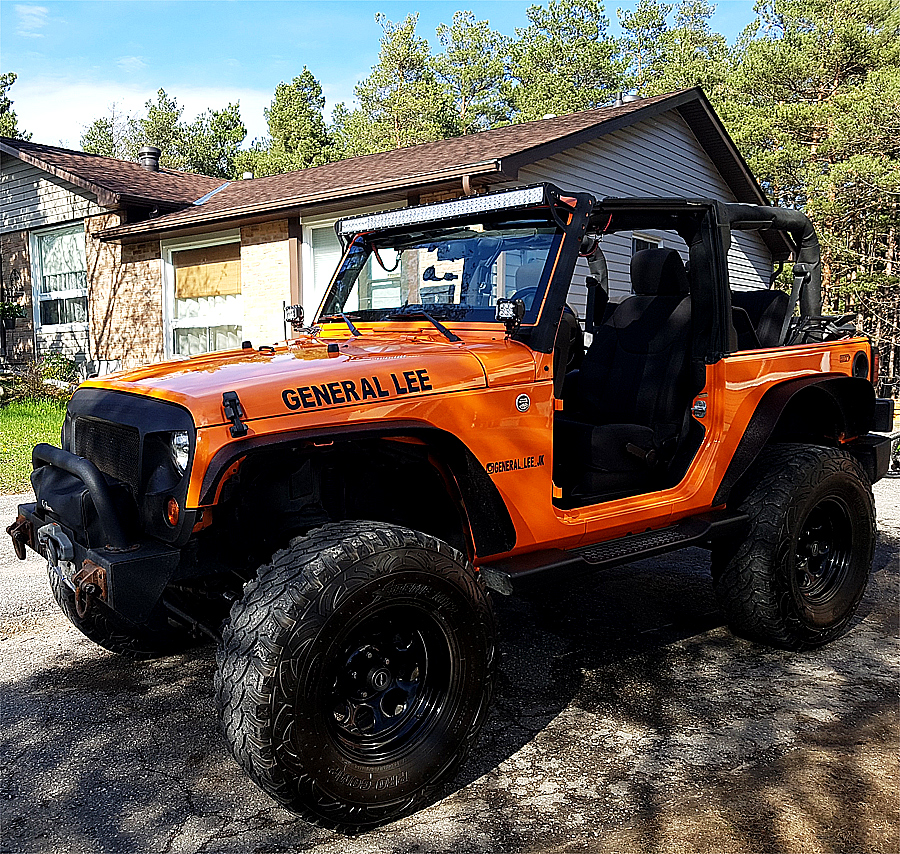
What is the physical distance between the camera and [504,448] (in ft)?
11.0

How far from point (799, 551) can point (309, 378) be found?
2888 mm

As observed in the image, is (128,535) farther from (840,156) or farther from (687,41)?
(687,41)

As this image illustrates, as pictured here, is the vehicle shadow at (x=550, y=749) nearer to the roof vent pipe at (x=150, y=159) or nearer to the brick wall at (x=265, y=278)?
the brick wall at (x=265, y=278)

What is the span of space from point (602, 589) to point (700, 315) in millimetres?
1915

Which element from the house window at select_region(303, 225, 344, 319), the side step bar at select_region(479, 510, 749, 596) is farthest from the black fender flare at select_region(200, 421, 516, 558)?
the house window at select_region(303, 225, 344, 319)

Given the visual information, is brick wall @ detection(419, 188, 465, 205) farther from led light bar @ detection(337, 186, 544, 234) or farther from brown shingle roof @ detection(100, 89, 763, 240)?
led light bar @ detection(337, 186, 544, 234)

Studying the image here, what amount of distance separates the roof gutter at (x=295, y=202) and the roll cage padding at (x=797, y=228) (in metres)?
5.77

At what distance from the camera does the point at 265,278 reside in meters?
13.4

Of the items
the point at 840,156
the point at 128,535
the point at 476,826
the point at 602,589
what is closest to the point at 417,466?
the point at 128,535

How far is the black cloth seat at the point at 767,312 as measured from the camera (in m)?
4.75

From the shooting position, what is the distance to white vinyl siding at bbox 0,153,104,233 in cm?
1627

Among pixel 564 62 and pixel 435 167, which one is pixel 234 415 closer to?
pixel 435 167

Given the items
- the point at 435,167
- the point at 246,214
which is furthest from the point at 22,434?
the point at 435,167

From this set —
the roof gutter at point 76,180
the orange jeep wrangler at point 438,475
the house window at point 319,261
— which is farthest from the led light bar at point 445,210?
the roof gutter at point 76,180
